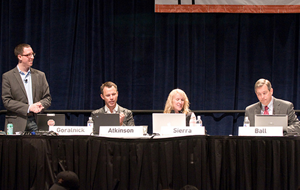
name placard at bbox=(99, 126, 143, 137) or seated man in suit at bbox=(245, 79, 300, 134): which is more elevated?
seated man in suit at bbox=(245, 79, 300, 134)

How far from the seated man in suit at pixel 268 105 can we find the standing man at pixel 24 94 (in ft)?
8.04

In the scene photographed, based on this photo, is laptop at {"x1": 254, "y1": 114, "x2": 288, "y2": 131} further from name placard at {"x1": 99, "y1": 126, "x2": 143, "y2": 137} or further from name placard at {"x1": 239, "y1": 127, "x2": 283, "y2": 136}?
name placard at {"x1": 99, "y1": 126, "x2": 143, "y2": 137}

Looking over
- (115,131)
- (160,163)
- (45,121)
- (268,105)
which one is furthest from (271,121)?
(45,121)

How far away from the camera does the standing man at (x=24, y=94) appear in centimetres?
352

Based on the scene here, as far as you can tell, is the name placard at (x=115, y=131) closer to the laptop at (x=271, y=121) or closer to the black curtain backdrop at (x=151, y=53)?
the laptop at (x=271, y=121)

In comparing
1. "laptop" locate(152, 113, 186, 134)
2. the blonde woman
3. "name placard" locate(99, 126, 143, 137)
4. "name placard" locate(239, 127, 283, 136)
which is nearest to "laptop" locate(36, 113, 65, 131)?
"name placard" locate(99, 126, 143, 137)

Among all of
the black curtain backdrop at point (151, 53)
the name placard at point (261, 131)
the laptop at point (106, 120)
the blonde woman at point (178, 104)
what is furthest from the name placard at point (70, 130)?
the black curtain backdrop at point (151, 53)

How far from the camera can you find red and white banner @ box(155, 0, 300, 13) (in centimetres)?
497

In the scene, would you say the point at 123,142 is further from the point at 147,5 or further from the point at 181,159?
the point at 147,5

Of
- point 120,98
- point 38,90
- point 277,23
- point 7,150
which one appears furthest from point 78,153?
point 277,23

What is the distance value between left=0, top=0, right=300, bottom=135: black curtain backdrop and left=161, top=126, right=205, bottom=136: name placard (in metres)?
2.33

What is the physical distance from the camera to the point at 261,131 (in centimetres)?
277

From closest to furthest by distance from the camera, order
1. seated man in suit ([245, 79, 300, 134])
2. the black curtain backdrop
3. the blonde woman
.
A: seated man in suit ([245, 79, 300, 134]) < the blonde woman < the black curtain backdrop

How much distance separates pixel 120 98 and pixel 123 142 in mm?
2632
